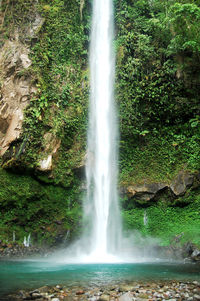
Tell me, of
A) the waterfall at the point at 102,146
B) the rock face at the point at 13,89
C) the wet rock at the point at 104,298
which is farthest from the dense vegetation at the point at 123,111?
the wet rock at the point at 104,298

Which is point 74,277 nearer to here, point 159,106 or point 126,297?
point 126,297

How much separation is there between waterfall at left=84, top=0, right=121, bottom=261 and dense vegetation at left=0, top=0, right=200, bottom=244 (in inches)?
15.6

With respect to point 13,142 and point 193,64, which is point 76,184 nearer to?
point 13,142

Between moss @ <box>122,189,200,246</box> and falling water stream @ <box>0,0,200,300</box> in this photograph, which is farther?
moss @ <box>122,189,200,246</box>

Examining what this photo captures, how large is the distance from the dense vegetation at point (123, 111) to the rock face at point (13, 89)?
0.27 meters

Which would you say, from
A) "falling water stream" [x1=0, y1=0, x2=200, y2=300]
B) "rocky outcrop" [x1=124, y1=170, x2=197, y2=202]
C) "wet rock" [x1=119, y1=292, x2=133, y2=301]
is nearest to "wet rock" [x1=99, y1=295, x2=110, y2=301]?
"wet rock" [x1=119, y1=292, x2=133, y2=301]

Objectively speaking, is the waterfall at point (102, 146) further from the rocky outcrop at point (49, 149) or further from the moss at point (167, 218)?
the rocky outcrop at point (49, 149)

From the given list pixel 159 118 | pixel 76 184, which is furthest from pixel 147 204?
pixel 159 118

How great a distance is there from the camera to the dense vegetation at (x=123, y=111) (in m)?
9.20

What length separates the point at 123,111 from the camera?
36.0 ft

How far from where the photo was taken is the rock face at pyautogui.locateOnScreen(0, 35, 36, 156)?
9414 mm

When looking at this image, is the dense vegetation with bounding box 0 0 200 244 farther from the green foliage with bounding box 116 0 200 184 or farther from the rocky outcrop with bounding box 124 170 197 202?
the rocky outcrop with bounding box 124 170 197 202

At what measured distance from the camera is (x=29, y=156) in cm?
915

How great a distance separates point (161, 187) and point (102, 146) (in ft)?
9.89
